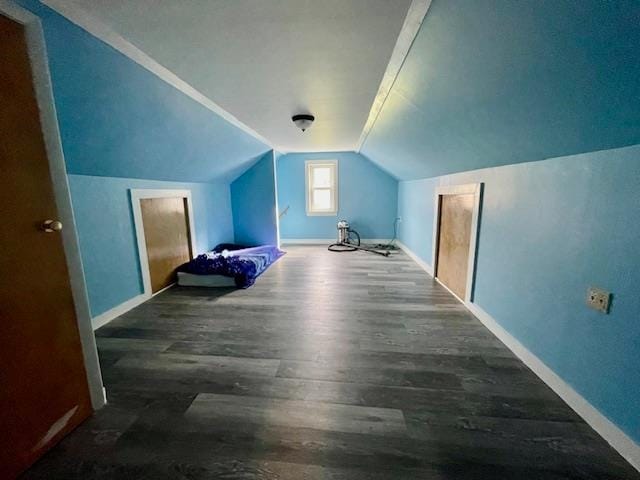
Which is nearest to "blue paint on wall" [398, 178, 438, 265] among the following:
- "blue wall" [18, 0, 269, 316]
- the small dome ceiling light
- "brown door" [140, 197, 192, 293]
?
the small dome ceiling light

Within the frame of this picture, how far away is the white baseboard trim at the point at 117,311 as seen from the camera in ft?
7.50

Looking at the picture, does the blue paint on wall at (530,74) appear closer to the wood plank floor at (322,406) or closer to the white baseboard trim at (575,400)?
the white baseboard trim at (575,400)

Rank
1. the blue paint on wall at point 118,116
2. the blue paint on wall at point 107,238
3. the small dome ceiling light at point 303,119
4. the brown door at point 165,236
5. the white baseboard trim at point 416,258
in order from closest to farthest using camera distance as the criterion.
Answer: the blue paint on wall at point 118,116, the blue paint on wall at point 107,238, the small dome ceiling light at point 303,119, the brown door at point 165,236, the white baseboard trim at point 416,258

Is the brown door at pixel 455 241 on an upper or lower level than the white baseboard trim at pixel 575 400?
upper

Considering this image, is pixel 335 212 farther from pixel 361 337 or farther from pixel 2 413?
pixel 2 413

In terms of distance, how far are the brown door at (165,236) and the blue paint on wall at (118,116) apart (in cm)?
36

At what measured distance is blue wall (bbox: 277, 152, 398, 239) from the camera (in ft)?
19.0

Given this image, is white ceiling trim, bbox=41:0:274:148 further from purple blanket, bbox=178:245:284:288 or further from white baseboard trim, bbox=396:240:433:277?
white baseboard trim, bbox=396:240:433:277

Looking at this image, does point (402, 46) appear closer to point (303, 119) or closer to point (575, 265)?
point (303, 119)

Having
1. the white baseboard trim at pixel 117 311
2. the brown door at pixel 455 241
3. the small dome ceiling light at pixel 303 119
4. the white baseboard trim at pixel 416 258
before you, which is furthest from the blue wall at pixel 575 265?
the white baseboard trim at pixel 117 311

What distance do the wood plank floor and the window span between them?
3.82 meters

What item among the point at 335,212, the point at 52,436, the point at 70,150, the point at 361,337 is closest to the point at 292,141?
the point at 335,212

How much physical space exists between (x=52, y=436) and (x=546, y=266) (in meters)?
2.82

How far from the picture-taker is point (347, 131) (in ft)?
12.3
